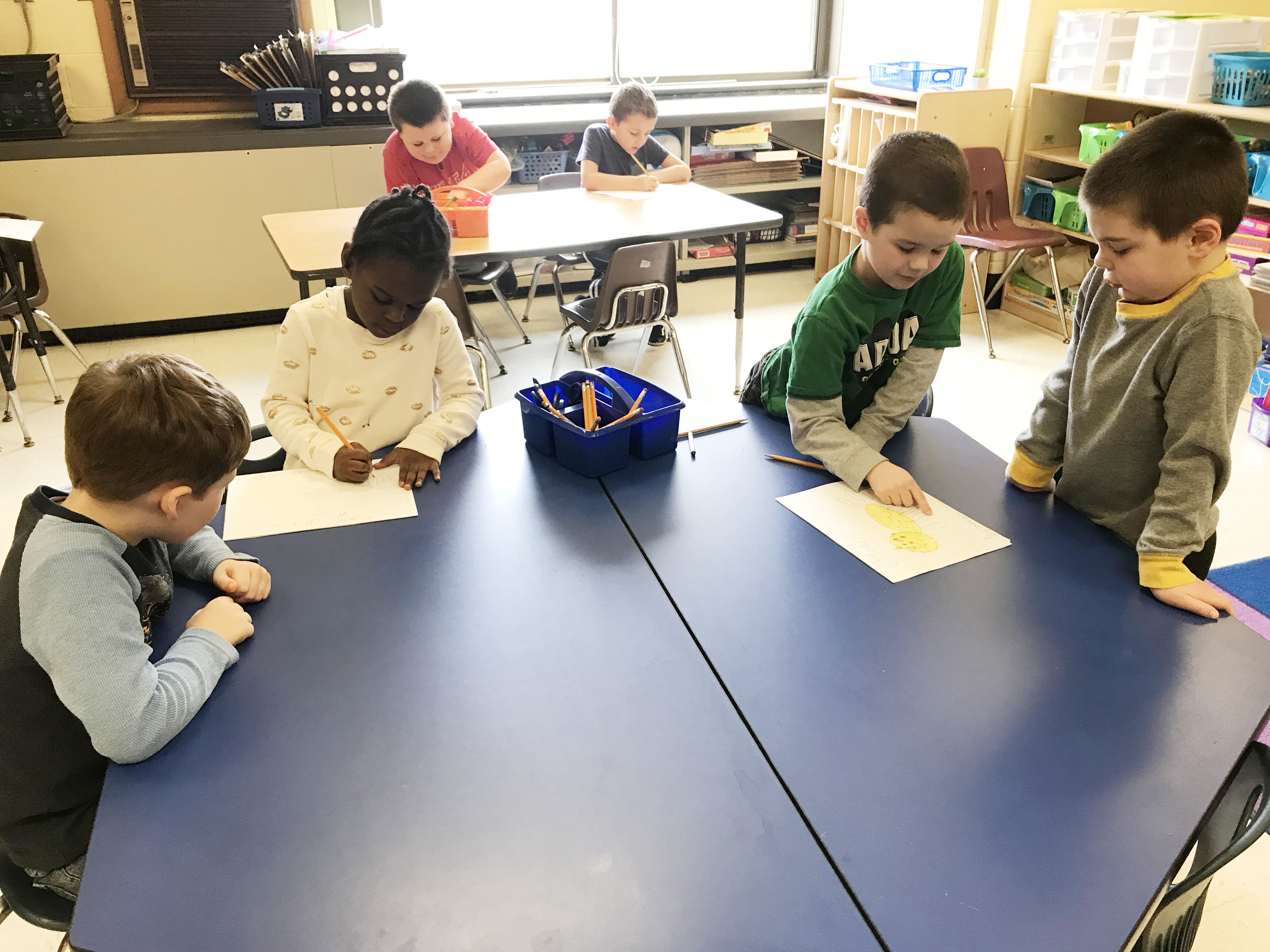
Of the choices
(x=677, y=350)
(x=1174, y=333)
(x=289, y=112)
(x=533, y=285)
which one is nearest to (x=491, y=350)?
(x=533, y=285)

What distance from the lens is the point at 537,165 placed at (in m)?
4.62

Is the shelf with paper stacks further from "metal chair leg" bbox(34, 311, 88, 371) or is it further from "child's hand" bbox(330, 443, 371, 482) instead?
"metal chair leg" bbox(34, 311, 88, 371)

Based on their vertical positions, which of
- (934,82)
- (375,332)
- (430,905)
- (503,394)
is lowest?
(503,394)

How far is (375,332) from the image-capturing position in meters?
1.68

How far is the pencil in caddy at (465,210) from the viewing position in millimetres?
2949

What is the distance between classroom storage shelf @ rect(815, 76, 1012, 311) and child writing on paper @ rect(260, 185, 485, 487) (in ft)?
8.21

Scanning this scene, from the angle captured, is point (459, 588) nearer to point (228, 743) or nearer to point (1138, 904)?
point (228, 743)

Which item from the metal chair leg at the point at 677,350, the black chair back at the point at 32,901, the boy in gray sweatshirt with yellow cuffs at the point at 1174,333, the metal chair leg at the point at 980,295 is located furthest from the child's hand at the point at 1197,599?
the metal chair leg at the point at 980,295

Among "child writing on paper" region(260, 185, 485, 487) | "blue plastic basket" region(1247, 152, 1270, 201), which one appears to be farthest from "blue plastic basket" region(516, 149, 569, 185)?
"child writing on paper" region(260, 185, 485, 487)

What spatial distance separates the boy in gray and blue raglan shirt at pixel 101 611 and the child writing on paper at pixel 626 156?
8.04 feet

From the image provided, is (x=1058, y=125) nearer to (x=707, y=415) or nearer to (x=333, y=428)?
(x=707, y=415)

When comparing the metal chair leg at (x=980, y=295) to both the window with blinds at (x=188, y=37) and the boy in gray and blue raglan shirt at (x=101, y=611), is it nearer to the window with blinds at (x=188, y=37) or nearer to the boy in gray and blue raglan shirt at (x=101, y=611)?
the window with blinds at (x=188, y=37)

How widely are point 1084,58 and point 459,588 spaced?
3978 millimetres

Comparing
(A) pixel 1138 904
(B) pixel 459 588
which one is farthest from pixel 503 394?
(A) pixel 1138 904
